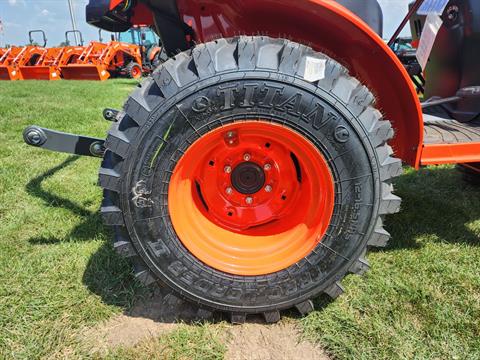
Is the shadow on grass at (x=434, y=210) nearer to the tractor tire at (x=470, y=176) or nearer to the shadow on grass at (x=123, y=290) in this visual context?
the tractor tire at (x=470, y=176)

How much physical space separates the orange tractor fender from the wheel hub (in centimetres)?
64

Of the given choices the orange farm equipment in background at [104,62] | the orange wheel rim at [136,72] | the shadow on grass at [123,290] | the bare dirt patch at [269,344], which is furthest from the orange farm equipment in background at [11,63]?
the bare dirt patch at [269,344]

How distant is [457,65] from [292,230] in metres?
1.89

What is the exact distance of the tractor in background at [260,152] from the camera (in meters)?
1.54

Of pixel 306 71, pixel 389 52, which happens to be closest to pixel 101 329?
pixel 306 71

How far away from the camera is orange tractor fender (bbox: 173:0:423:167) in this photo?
1.60 meters

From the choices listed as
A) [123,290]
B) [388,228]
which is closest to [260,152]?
[123,290]

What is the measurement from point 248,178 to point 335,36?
2.45 feet

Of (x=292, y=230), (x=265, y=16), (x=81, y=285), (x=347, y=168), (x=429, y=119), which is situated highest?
(x=265, y=16)

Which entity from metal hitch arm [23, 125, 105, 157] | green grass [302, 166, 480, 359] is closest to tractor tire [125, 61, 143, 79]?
metal hitch arm [23, 125, 105, 157]

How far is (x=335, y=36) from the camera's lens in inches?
67.6

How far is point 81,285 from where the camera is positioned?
2033mm

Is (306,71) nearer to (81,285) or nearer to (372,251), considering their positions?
(372,251)

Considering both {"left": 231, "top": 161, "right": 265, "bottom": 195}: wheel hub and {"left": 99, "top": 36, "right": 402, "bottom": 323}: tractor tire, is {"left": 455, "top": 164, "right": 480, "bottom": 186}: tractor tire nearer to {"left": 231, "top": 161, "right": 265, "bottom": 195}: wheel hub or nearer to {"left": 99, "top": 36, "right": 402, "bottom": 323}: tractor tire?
{"left": 99, "top": 36, "right": 402, "bottom": 323}: tractor tire
